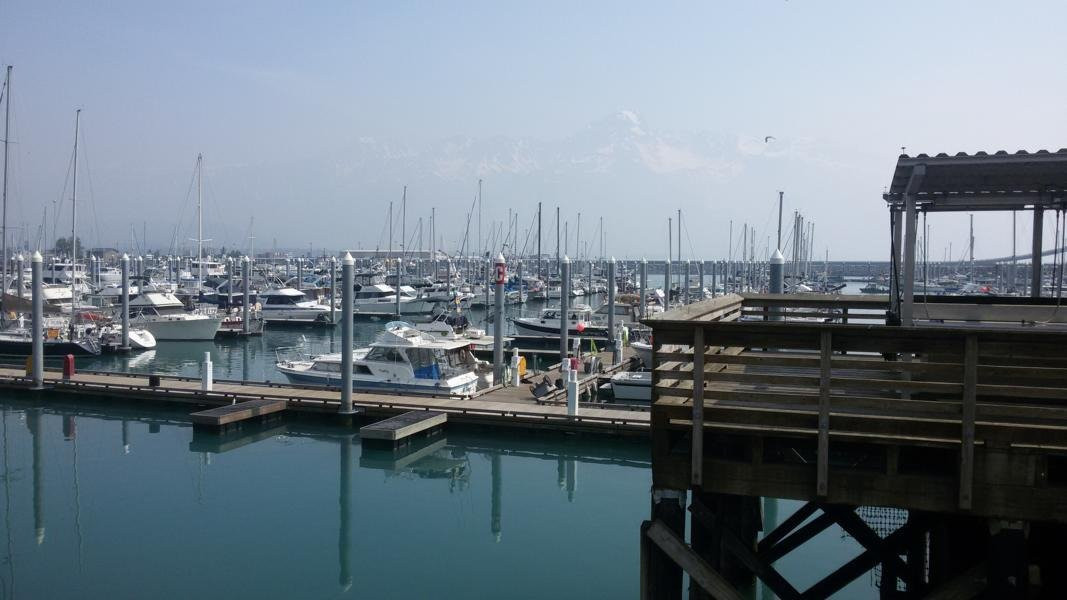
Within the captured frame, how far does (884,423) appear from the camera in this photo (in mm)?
6031

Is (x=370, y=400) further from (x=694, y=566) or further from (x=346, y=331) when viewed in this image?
(x=694, y=566)

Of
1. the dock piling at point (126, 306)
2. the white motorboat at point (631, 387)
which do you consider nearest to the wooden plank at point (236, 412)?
the white motorboat at point (631, 387)

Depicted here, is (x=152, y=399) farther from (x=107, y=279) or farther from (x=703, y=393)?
(x=107, y=279)

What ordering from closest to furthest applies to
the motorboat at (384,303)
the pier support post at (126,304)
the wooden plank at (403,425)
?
the wooden plank at (403,425), the pier support post at (126,304), the motorboat at (384,303)

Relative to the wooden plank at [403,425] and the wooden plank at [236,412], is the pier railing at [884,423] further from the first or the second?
the wooden plank at [236,412]

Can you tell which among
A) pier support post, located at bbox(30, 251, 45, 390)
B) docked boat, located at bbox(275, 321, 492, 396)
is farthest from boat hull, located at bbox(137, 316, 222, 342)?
docked boat, located at bbox(275, 321, 492, 396)

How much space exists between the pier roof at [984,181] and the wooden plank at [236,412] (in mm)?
19249

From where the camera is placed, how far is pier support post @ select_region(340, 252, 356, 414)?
2264 cm

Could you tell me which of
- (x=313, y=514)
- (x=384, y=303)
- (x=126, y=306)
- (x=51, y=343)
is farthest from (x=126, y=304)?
(x=313, y=514)

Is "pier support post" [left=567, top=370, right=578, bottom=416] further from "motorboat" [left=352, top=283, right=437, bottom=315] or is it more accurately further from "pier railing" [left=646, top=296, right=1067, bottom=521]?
"motorboat" [left=352, top=283, right=437, bottom=315]

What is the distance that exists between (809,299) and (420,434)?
45.0ft

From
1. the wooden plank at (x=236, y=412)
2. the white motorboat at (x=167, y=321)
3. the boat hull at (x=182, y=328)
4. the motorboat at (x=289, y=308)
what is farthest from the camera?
the motorboat at (x=289, y=308)

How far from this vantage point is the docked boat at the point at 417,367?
89.8ft

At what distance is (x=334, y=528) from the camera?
16.1 m
